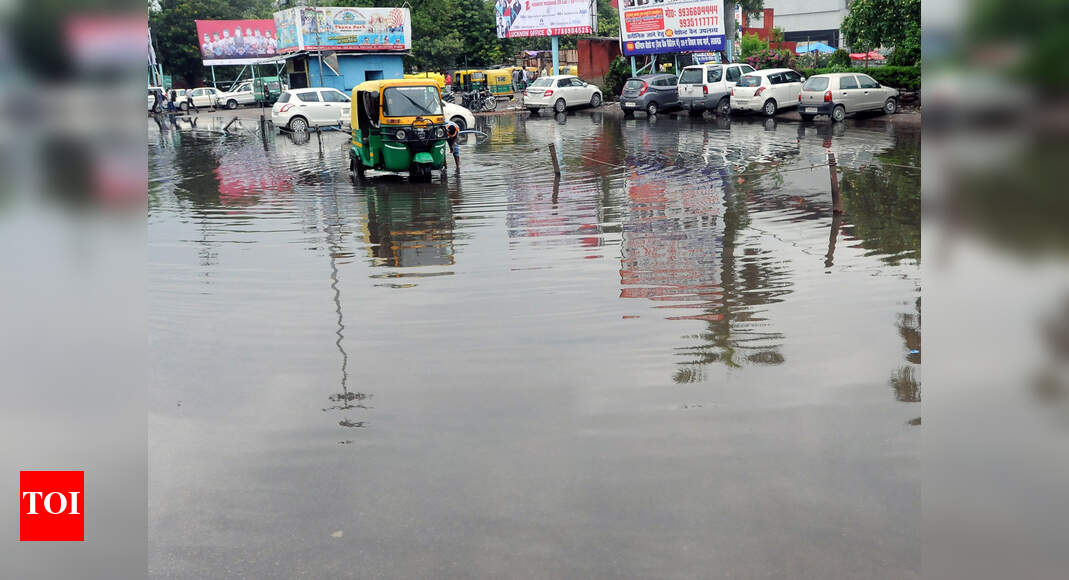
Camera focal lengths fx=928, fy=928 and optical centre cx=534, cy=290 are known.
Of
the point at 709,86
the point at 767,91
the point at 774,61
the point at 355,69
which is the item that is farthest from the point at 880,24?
the point at 355,69

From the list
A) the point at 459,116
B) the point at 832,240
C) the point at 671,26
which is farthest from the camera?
the point at 671,26

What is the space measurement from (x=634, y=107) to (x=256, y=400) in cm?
2867

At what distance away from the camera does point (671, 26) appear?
3625 cm

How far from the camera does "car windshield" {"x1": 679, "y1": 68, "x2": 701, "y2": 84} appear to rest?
31.9 meters

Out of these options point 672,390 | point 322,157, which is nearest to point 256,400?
point 672,390

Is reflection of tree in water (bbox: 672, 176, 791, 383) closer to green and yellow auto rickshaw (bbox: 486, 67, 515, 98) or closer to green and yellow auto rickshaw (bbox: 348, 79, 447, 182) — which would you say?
green and yellow auto rickshaw (bbox: 348, 79, 447, 182)

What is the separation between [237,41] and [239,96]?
5.77 metres

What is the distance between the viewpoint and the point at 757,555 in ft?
14.3

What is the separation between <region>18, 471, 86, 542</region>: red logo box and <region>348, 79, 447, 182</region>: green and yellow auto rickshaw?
14906 mm

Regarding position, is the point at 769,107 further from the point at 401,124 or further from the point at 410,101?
the point at 401,124

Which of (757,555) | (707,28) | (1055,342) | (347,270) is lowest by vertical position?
(757,555)

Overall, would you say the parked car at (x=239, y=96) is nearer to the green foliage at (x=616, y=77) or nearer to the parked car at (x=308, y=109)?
the green foliage at (x=616, y=77)

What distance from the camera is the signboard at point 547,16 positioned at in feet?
137

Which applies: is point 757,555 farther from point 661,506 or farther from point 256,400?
point 256,400
